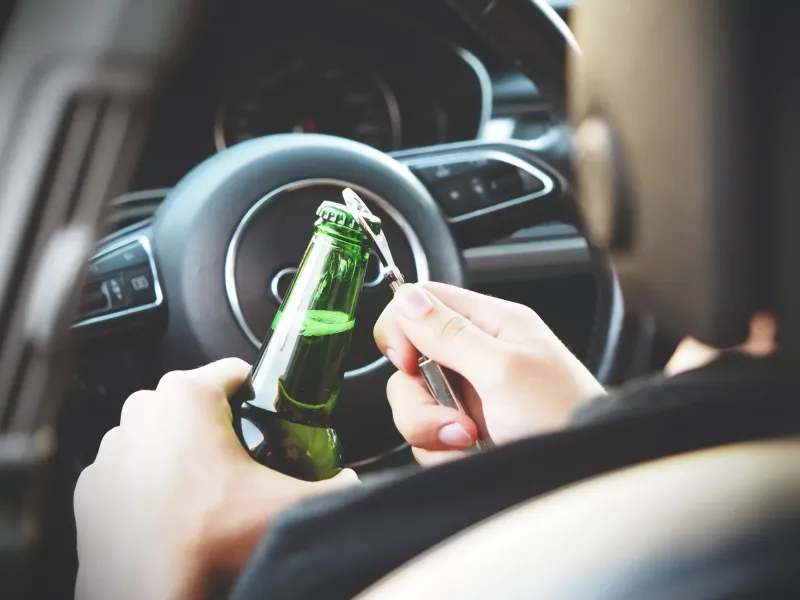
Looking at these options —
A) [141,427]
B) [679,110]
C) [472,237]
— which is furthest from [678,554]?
[472,237]

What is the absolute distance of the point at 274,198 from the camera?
1.95 ft

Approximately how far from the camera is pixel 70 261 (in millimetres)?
481

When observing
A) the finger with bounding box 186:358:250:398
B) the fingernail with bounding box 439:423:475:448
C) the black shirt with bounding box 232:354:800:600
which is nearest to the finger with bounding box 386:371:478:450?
the fingernail with bounding box 439:423:475:448

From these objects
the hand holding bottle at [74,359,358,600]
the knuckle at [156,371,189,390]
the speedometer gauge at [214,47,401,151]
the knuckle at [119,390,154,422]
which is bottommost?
the hand holding bottle at [74,359,358,600]

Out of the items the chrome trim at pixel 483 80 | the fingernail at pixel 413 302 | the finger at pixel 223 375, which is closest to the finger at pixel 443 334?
the fingernail at pixel 413 302

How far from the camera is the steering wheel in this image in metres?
0.56

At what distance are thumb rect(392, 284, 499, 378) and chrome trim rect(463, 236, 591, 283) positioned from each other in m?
0.13

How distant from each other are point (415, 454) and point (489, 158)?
9.5 inches

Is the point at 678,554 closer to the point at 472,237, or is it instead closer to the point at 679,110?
the point at 679,110

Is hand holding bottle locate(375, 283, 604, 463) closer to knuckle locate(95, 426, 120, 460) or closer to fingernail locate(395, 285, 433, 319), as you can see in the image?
fingernail locate(395, 285, 433, 319)

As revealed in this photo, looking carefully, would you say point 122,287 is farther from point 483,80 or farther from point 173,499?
point 483,80

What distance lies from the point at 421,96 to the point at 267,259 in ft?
0.83

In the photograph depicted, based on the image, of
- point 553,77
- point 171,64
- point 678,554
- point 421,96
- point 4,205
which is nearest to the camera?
point 678,554

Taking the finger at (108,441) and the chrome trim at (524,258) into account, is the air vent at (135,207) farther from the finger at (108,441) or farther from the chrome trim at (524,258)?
the chrome trim at (524,258)
